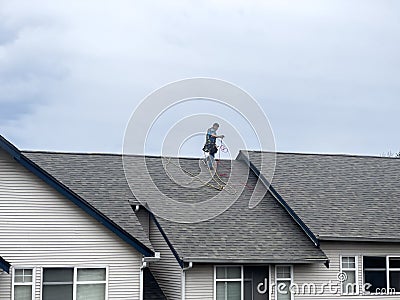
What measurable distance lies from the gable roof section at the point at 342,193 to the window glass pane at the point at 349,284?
1.40m

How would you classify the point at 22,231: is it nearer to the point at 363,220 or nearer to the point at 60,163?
the point at 60,163

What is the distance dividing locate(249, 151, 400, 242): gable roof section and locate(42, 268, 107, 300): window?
7.14 meters

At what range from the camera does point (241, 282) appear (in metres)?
25.3

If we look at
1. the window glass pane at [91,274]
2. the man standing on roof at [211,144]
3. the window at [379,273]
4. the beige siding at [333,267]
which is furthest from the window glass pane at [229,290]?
the man standing on roof at [211,144]

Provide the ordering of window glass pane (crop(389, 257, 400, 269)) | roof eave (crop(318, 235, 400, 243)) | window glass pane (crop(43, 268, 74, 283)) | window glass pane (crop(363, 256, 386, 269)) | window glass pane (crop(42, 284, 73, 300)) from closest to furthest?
window glass pane (crop(42, 284, 73, 300)) < window glass pane (crop(43, 268, 74, 283)) < roof eave (crop(318, 235, 400, 243)) < window glass pane (crop(363, 256, 386, 269)) < window glass pane (crop(389, 257, 400, 269))

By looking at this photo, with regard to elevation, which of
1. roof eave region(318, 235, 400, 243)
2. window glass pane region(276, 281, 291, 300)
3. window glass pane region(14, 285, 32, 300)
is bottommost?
window glass pane region(14, 285, 32, 300)

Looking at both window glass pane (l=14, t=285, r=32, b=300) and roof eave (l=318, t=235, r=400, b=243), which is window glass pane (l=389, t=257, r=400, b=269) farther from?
window glass pane (l=14, t=285, r=32, b=300)

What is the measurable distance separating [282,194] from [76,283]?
868 centimetres

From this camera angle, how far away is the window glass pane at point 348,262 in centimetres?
2664

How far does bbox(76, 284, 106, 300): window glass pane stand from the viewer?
2255 cm

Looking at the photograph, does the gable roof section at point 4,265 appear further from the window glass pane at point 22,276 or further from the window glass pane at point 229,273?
the window glass pane at point 229,273

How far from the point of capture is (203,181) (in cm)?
2969

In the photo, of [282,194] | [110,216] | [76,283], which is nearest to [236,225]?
[282,194]

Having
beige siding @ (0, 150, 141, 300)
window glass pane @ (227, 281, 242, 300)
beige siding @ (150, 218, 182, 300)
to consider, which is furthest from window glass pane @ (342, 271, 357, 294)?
beige siding @ (0, 150, 141, 300)
